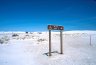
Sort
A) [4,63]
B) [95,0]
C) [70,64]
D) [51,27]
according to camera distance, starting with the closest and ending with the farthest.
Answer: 1. [95,0]
2. [70,64]
3. [4,63]
4. [51,27]

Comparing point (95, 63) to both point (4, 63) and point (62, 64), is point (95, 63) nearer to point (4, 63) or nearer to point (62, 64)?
point (62, 64)

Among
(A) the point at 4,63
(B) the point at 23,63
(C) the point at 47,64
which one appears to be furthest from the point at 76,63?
(A) the point at 4,63

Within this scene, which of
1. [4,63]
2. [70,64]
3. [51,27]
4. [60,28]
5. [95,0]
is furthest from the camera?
[60,28]

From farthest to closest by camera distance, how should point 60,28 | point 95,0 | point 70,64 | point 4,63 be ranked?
point 60,28, point 4,63, point 70,64, point 95,0

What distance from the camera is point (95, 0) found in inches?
292

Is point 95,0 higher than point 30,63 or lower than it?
higher

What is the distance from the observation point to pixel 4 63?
8609mm

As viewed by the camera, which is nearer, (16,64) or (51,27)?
(16,64)

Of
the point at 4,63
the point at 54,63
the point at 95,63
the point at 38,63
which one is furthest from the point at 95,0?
the point at 4,63

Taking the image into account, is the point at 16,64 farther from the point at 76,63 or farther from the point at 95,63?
the point at 95,63

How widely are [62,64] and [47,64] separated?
3.01ft

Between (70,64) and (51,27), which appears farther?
(51,27)

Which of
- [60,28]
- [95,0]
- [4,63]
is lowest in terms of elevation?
[4,63]

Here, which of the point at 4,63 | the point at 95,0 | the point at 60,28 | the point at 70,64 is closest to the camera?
the point at 95,0
